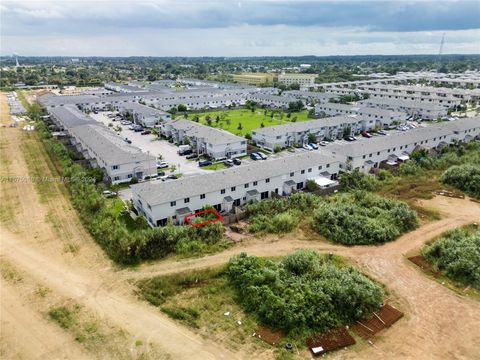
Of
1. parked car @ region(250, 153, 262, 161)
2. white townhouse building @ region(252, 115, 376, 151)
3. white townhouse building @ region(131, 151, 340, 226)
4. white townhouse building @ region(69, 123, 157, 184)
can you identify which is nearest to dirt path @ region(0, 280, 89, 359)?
white townhouse building @ region(131, 151, 340, 226)

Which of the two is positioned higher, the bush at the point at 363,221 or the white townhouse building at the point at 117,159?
the white townhouse building at the point at 117,159

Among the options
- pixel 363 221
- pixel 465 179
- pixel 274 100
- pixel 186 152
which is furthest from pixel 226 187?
pixel 274 100

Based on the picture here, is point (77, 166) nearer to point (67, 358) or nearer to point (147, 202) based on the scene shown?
point (147, 202)

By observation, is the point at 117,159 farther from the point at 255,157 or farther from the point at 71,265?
the point at 255,157

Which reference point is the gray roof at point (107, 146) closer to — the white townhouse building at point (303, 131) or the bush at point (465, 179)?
the white townhouse building at point (303, 131)

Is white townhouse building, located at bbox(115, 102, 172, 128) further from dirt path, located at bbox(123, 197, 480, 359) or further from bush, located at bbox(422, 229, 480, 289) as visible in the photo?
bush, located at bbox(422, 229, 480, 289)

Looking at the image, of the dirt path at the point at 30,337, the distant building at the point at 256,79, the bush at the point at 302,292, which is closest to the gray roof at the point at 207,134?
the bush at the point at 302,292
